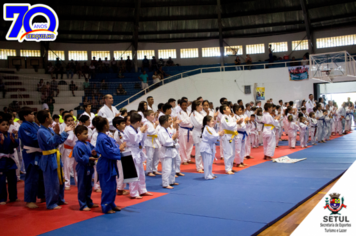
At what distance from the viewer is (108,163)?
Result: 476 cm

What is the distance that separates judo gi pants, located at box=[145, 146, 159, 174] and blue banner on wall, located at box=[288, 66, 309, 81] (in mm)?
14270

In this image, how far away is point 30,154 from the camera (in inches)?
206

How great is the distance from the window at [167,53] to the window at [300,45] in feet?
30.3

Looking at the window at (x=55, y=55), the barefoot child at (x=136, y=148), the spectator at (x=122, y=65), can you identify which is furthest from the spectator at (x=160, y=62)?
the barefoot child at (x=136, y=148)

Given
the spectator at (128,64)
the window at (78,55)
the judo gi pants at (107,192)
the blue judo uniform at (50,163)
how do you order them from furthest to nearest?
the window at (78,55)
the spectator at (128,64)
the blue judo uniform at (50,163)
the judo gi pants at (107,192)

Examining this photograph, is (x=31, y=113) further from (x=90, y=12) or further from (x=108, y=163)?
(x=90, y=12)

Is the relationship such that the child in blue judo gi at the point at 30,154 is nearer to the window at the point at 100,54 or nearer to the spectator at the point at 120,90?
the spectator at the point at 120,90

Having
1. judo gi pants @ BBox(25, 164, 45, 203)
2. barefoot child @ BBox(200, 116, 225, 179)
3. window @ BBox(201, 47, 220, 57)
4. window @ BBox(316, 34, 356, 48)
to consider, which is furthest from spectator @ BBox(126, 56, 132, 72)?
judo gi pants @ BBox(25, 164, 45, 203)

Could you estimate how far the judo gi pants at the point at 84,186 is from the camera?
4930mm

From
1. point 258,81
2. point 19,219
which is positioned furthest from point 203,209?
point 258,81

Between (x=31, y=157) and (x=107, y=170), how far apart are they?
1.54 m

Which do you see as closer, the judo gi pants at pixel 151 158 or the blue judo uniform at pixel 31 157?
the blue judo uniform at pixel 31 157

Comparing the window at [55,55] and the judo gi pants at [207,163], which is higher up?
the window at [55,55]

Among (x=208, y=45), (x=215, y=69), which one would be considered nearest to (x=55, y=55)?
(x=208, y=45)
